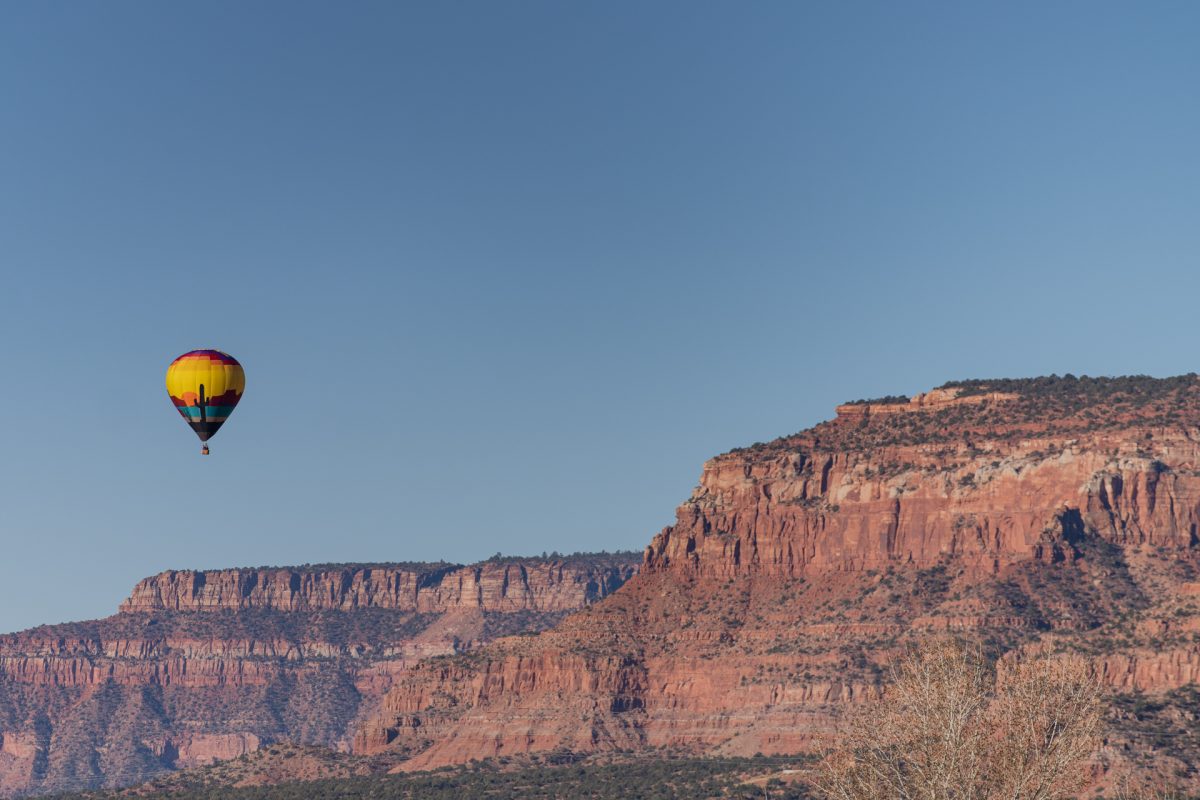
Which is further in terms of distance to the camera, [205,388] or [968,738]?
[205,388]

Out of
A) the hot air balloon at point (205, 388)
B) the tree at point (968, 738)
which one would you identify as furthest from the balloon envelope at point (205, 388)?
the tree at point (968, 738)

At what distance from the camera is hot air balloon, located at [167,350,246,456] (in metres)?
126

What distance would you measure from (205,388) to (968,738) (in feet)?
194

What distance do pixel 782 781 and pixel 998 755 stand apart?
9917cm

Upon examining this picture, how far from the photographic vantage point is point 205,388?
126 m

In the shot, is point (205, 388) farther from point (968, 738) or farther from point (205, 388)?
point (968, 738)

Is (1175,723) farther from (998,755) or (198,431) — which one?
(998,755)

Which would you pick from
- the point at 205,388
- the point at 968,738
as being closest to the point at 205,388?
the point at 205,388

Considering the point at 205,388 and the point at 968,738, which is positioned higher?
the point at 205,388

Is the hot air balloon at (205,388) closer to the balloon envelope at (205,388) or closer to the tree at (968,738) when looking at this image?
the balloon envelope at (205,388)

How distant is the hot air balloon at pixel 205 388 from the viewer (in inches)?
4963

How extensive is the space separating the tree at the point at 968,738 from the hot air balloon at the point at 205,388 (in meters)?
54.8

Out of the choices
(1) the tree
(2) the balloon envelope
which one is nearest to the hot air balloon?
(2) the balloon envelope

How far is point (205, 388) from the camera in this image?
125875 millimetres
